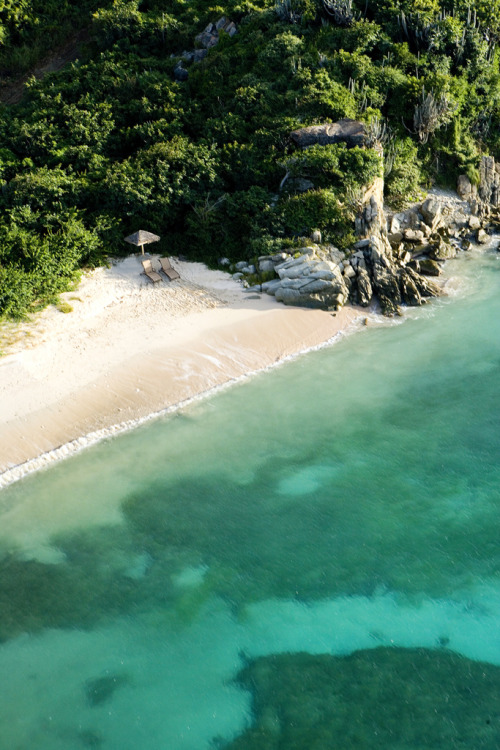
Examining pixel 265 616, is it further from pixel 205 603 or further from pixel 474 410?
pixel 474 410

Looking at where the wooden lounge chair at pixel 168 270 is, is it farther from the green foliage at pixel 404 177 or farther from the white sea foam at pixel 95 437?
the green foliage at pixel 404 177

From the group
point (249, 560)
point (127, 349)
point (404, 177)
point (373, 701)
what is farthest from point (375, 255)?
point (373, 701)

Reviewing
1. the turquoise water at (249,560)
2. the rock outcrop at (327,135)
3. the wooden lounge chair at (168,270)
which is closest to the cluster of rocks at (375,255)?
the rock outcrop at (327,135)

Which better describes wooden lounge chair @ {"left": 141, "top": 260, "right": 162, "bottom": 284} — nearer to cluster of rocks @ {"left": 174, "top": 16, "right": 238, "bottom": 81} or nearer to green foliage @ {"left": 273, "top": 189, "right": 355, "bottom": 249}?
green foliage @ {"left": 273, "top": 189, "right": 355, "bottom": 249}

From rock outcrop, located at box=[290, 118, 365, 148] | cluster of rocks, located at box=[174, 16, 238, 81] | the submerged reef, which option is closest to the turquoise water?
the submerged reef

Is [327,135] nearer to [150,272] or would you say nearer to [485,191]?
[150,272]

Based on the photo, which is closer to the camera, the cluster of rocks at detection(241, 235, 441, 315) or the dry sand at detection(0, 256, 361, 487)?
the dry sand at detection(0, 256, 361, 487)
